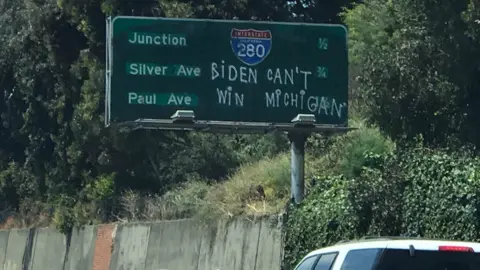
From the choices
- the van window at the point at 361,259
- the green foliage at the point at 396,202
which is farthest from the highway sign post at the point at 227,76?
the van window at the point at 361,259

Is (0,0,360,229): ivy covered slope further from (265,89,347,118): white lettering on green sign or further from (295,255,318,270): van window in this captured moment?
(295,255,318,270): van window

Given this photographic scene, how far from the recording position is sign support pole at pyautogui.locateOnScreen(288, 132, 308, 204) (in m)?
22.5

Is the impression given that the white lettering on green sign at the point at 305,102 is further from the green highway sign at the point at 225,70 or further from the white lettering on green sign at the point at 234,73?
the white lettering on green sign at the point at 234,73

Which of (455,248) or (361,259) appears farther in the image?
(361,259)

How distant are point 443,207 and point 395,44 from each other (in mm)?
4372

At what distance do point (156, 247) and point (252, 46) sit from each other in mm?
7848

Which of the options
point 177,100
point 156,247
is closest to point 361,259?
point 177,100

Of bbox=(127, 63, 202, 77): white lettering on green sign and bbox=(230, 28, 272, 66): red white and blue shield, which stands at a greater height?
bbox=(230, 28, 272, 66): red white and blue shield

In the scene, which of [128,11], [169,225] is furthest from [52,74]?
[169,225]

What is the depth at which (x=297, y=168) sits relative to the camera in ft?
74.4

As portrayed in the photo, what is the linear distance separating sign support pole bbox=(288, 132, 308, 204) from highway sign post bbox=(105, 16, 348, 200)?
26mm

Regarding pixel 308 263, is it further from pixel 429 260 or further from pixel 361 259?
pixel 429 260

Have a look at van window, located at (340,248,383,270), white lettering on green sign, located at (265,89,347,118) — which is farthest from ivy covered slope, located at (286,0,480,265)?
van window, located at (340,248,383,270)

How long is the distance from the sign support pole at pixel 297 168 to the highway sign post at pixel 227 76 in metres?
0.03
